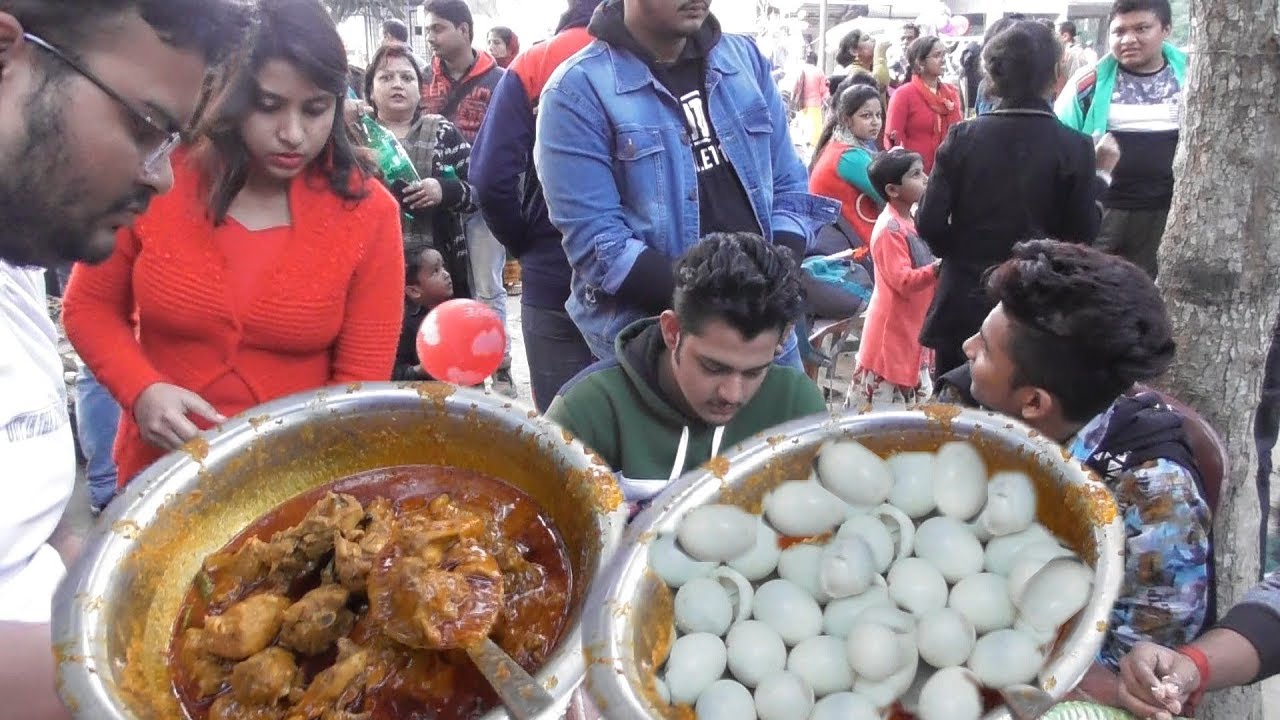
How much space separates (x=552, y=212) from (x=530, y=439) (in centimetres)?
96

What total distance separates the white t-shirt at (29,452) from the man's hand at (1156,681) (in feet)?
4.74

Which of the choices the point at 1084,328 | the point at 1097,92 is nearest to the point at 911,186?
the point at 1097,92

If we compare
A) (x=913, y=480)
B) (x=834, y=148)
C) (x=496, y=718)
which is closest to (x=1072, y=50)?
(x=834, y=148)

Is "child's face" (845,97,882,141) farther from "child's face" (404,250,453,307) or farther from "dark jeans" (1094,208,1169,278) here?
"child's face" (404,250,453,307)

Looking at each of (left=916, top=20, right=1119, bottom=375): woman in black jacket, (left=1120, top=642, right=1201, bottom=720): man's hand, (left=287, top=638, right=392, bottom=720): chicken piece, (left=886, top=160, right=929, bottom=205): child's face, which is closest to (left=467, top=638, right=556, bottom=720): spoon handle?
(left=287, top=638, right=392, bottom=720): chicken piece

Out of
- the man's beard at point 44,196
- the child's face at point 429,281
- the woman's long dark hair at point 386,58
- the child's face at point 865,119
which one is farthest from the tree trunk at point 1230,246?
the woman's long dark hair at point 386,58

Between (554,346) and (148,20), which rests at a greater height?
(148,20)

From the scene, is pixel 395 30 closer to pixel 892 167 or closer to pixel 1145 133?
pixel 892 167

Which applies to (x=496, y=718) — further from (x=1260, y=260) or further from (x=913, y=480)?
(x=1260, y=260)

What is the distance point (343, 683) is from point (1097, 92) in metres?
4.30

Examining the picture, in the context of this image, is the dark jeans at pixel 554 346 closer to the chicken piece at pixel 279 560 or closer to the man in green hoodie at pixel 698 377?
the man in green hoodie at pixel 698 377

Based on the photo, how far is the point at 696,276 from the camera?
1538 millimetres

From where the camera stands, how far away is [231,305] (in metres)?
1.56

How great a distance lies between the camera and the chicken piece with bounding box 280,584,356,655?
3.19 ft
